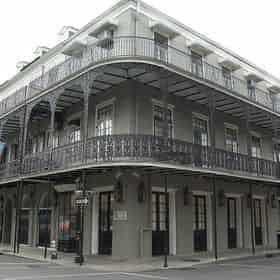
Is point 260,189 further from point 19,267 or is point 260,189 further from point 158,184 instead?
point 19,267

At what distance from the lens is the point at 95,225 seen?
15.1 metres

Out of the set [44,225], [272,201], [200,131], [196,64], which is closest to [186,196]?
[200,131]

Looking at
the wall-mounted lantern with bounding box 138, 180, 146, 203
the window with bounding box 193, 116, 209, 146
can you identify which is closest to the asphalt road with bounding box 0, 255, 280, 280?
the wall-mounted lantern with bounding box 138, 180, 146, 203

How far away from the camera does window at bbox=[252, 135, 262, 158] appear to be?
67.3ft

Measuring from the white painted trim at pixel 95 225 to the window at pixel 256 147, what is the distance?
9437 millimetres

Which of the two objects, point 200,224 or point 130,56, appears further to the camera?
point 200,224

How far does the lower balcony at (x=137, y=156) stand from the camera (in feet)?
41.4

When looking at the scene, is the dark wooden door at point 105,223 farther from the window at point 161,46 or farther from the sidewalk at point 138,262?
the window at point 161,46

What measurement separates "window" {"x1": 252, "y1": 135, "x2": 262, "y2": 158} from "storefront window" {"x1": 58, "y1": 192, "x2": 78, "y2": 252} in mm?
9903

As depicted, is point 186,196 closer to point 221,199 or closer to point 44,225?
point 221,199

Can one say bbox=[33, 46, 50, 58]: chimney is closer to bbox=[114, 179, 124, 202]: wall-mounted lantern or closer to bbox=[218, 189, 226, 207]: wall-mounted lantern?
bbox=[114, 179, 124, 202]: wall-mounted lantern

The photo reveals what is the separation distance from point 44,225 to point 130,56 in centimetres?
1009

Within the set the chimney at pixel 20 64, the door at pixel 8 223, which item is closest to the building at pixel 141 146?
the door at pixel 8 223

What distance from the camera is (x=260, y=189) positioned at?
20.3m
